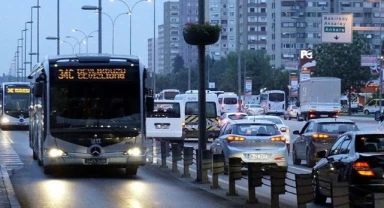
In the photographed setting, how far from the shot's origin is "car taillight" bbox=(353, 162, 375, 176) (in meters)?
15.6

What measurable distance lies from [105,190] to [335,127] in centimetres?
1068

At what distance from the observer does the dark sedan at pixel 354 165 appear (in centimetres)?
1547

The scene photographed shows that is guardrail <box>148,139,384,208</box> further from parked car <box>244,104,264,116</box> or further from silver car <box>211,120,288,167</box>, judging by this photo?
parked car <box>244,104,264,116</box>

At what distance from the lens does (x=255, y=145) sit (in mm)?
24641

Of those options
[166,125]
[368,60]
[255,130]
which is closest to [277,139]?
[255,130]

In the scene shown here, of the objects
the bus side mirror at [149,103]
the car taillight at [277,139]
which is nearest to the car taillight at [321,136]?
the car taillight at [277,139]

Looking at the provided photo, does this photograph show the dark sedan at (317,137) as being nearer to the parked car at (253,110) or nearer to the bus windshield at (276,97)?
the parked car at (253,110)

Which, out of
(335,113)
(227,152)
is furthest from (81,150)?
(335,113)

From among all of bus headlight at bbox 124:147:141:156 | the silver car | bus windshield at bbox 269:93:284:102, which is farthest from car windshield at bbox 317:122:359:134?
bus windshield at bbox 269:93:284:102

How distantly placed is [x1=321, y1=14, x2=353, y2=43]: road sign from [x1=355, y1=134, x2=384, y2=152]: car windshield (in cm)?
3544

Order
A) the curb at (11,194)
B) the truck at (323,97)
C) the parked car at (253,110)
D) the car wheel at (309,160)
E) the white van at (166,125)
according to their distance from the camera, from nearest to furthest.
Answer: the curb at (11,194)
the car wheel at (309,160)
the white van at (166,125)
the parked car at (253,110)
the truck at (323,97)

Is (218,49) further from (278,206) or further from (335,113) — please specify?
(278,206)

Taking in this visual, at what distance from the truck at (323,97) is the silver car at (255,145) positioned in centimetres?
4865

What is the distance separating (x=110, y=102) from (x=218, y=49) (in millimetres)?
166956
